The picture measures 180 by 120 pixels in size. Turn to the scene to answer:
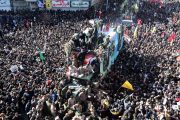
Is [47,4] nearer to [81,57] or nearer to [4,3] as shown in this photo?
[4,3]

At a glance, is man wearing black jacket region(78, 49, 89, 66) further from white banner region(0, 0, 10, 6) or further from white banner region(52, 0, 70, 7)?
white banner region(0, 0, 10, 6)

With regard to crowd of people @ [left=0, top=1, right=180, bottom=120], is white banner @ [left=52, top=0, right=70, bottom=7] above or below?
above

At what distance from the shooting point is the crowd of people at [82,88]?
8867 mm

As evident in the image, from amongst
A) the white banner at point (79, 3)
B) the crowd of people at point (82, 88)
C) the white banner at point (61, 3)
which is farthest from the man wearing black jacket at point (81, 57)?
the white banner at point (61, 3)

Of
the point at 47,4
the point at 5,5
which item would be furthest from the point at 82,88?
the point at 5,5

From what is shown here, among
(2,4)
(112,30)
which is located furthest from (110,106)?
(2,4)

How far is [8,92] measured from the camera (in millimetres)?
10148

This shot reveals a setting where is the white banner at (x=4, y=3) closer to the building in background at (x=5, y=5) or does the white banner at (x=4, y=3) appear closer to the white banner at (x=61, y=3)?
the building in background at (x=5, y=5)

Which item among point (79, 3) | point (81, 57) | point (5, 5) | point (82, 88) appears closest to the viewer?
point (82, 88)

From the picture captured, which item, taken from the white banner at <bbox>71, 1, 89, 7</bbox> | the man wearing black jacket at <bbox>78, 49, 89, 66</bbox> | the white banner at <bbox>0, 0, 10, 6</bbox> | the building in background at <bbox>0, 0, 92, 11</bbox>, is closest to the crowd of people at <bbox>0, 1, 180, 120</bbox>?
the man wearing black jacket at <bbox>78, 49, 89, 66</bbox>

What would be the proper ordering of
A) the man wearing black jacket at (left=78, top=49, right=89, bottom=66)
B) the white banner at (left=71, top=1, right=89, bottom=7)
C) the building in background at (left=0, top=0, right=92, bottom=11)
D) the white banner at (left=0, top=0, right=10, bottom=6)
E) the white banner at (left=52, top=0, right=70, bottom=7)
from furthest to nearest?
the white banner at (left=71, top=1, right=89, bottom=7), the white banner at (left=52, top=0, right=70, bottom=7), the building in background at (left=0, top=0, right=92, bottom=11), the white banner at (left=0, top=0, right=10, bottom=6), the man wearing black jacket at (left=78, top=49, right=89, bottom=66)

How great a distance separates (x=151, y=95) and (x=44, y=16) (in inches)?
818

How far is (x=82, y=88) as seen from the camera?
9930 millimetres

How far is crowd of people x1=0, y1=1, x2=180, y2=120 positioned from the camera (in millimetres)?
8867
